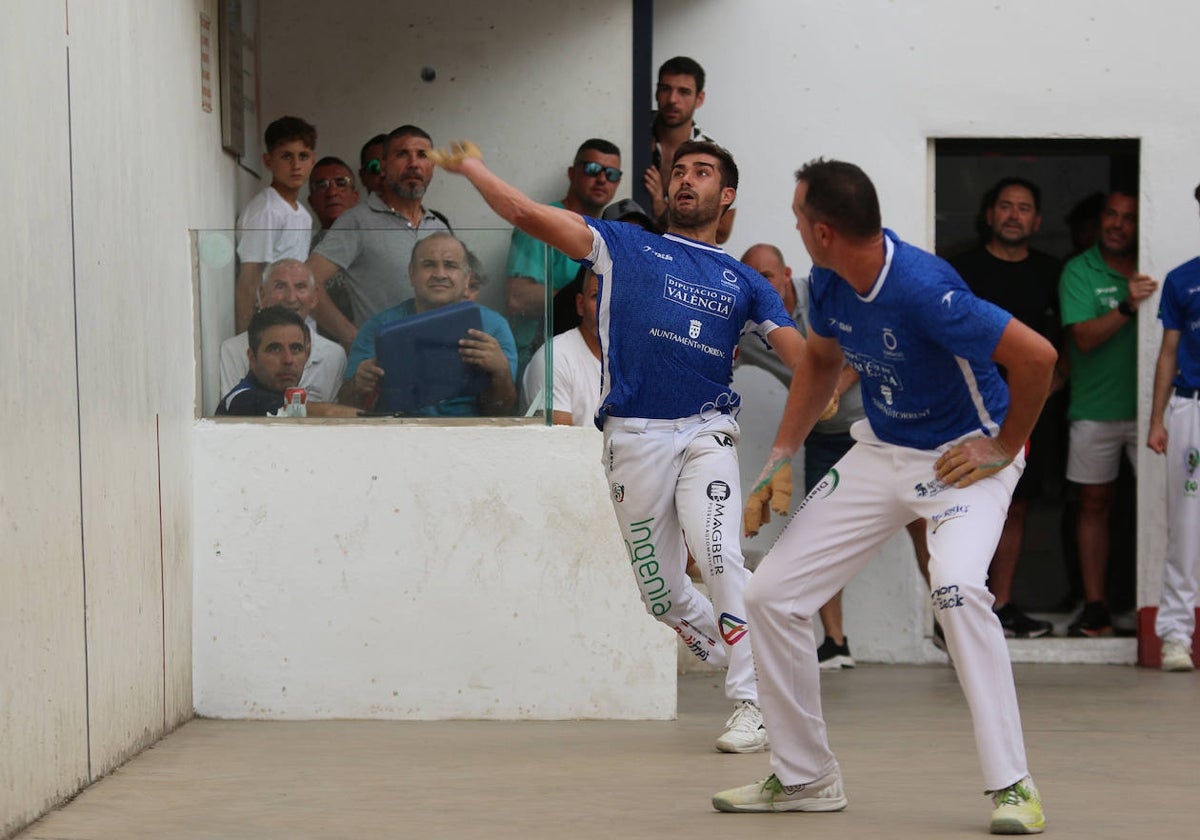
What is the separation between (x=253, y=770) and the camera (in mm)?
5785

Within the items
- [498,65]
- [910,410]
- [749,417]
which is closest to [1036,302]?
[749,417]

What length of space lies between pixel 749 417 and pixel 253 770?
409cm

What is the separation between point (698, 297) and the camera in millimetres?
5949

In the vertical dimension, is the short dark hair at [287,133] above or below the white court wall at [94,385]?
above

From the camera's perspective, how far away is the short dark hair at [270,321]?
689 centimetres

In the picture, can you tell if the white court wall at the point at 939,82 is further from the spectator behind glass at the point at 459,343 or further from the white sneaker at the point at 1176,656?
the spectator behind glass at the point at 459,343

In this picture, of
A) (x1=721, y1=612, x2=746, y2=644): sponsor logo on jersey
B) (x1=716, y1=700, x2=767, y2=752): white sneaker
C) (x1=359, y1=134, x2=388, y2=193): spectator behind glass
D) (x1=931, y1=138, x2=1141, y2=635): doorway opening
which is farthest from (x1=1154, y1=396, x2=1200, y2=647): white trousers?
(x1=359, y1=134, x2=388, y2=193): spectator behind glass

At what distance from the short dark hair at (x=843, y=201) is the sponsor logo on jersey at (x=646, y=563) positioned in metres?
1.64

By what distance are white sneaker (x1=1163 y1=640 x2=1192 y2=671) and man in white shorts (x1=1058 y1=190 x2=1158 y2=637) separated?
49 cm

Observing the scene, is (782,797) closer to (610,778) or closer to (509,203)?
(610,778)

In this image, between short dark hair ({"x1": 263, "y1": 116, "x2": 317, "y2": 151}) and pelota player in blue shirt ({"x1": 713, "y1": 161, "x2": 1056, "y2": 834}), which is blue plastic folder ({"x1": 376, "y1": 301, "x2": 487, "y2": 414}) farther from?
pelota player in blue shirt ({"x1": 713, "y1": 161, "x2": 1056, "y2": 834})

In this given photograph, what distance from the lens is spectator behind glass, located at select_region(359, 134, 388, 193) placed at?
8312mm

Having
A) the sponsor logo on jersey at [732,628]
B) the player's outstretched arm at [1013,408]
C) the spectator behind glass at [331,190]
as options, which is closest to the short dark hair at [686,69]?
the spectator behind glass at [331,190]

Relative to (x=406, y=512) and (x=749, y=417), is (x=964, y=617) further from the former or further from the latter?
(x=749, y=417)
